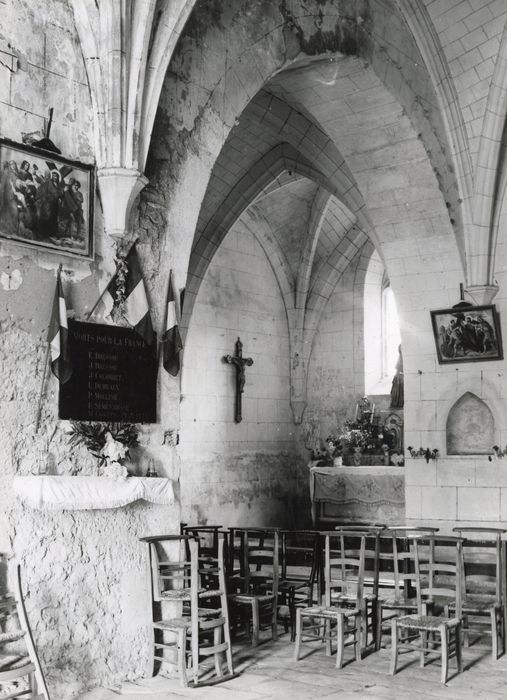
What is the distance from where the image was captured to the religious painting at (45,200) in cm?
524

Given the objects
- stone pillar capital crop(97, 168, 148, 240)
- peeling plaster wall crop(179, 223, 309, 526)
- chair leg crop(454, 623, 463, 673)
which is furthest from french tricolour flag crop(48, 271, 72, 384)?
peeling plaster wall crop(179, 223, 309, 526)

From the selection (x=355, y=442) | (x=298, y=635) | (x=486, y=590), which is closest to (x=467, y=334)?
(x=486, y=590)

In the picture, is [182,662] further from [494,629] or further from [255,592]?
[494,629]

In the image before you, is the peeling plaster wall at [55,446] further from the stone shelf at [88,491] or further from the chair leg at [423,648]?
the chair leg at [423,648]

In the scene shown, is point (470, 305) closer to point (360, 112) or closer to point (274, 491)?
point (360, 112)

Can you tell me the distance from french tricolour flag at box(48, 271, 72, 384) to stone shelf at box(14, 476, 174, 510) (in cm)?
69

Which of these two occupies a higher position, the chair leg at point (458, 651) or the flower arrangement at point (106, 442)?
the flower arrangement at point (106, 442)

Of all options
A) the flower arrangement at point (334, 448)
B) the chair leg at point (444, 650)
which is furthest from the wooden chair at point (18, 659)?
the flower arrangement at point (334, 448)

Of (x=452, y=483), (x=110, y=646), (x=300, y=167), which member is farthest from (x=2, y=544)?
(x=300, y=167)

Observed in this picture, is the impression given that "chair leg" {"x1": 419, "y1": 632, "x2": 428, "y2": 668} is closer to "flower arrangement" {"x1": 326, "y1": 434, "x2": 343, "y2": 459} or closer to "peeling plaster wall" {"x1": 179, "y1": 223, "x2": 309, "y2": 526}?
"peeling plaster wall" {"x1": 179, "y1": 223, "x2": 309, "y2": 526}

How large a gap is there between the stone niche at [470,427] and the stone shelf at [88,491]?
4.36 m

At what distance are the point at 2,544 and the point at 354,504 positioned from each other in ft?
28.4

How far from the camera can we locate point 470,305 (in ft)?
29.9

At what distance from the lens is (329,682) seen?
18.2ft
